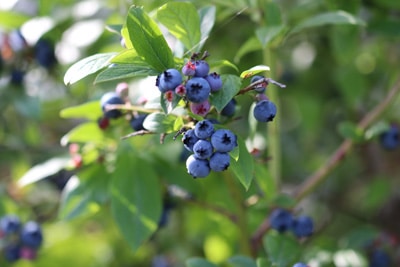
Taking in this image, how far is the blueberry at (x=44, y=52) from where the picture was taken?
2.03m

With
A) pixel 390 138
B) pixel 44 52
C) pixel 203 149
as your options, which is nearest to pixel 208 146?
pixel 203 149

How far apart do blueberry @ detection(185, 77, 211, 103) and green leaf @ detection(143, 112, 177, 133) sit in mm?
122

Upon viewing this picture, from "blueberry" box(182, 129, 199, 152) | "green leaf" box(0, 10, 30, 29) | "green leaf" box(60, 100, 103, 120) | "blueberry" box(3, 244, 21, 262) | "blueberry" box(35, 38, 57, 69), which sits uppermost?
"blueberry" box(182, 129, 199, 152)

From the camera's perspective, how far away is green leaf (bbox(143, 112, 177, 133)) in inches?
46.3

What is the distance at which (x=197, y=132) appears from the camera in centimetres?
107

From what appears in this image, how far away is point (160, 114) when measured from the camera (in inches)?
47.1

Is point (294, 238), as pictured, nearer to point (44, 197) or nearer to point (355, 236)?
point (355, 236)

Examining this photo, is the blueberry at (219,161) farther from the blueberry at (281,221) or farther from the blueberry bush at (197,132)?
the blueberry at (281,221)

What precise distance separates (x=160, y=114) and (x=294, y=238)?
555 millimetres

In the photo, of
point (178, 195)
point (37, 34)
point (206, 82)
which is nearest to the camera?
point (206, 82)

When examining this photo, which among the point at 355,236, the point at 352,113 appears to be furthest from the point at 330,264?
the point at 352,113

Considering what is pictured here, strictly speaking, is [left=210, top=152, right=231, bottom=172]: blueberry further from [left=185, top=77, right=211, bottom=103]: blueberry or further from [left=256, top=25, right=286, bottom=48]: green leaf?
[left=256, top=25, right=286, bottom=48]: green leaf

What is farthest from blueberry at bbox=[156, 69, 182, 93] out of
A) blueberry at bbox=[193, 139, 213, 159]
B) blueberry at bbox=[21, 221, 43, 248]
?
blueberry at bbox=[21, 221, 43, 248]

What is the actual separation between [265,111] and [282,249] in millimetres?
420
